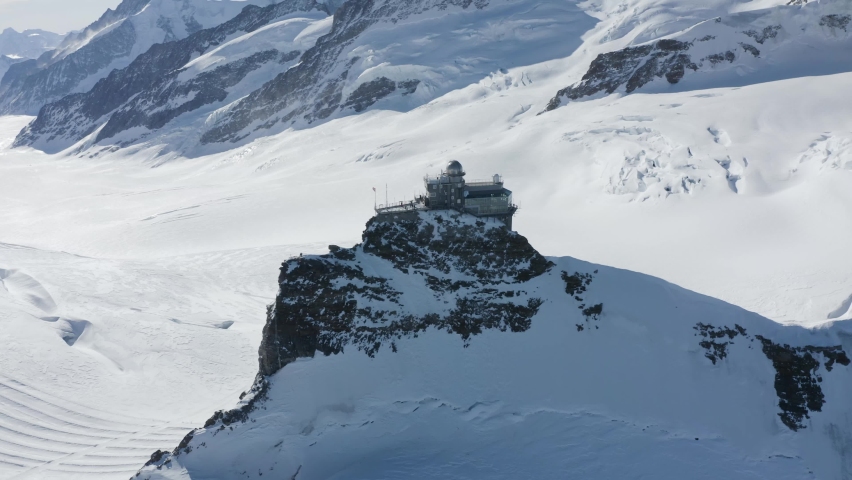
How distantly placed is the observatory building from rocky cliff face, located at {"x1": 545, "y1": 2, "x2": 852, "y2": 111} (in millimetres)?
69344

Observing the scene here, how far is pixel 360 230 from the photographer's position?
84.1m

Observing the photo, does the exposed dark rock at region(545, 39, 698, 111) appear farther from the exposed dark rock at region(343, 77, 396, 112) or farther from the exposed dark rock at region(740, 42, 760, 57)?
the exposed dark rock at region(343, 77, 396, 112)

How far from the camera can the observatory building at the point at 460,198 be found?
157 ft

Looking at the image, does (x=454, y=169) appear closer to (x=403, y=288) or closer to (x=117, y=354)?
(x=403, y=288)

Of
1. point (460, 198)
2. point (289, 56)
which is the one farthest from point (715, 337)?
point (289, 56)

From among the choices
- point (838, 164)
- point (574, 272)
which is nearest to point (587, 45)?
point (838, 164)

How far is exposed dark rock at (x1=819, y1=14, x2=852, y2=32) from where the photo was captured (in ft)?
350

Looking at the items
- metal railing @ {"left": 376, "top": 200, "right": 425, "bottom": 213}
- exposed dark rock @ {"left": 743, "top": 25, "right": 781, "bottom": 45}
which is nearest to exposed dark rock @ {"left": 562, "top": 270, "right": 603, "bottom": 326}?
metal railing @ {"left": 376, "top": 200, "right": 425, "bottom": 213}

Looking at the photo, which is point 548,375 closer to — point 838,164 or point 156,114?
point 838,164

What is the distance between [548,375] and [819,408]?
57.7ft

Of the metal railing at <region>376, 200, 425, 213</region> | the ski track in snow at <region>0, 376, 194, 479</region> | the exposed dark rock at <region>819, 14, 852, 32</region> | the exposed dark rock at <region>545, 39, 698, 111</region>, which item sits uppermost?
the exposed dark rock at <region>819, 14, 852, 32</region>

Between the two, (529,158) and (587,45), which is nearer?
(529,158)

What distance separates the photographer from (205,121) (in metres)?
179

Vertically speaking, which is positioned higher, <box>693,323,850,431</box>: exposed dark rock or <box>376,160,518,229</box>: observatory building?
<box>376,160,518,229</box>: observatory building
